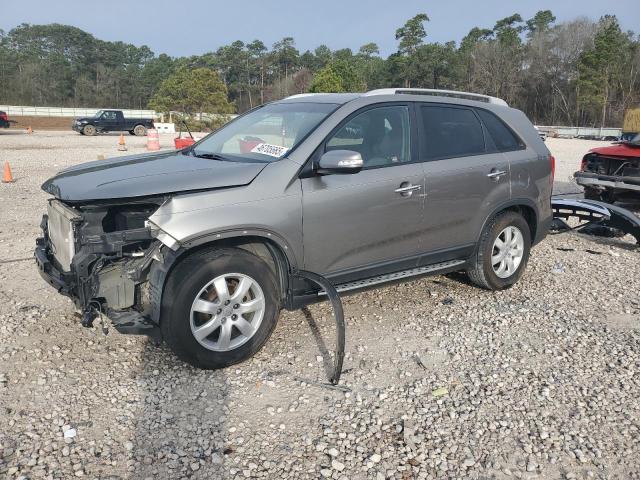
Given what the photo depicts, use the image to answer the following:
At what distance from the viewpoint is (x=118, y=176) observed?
3703 millimetres

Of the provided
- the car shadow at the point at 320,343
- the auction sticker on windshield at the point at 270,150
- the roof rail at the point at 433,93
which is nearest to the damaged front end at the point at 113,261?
the auction sticker on windshield at the point at 270,150

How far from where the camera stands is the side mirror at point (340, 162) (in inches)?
147

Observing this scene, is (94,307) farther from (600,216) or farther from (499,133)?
(600,216)

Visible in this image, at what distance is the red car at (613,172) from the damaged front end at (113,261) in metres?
8.51

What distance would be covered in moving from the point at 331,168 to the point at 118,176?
1.48 m

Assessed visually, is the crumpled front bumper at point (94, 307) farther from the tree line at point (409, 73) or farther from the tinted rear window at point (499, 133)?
the tree line at point (409, 73)

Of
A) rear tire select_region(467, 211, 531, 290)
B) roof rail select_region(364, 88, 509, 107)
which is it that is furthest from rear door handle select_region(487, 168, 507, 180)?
roof rail select_region(364, 88, 509, 107)

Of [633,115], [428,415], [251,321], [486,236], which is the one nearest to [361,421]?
[428,415]

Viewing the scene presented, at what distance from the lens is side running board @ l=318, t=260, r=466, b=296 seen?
4.21 meters

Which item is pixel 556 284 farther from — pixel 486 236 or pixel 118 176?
pixel 118 176

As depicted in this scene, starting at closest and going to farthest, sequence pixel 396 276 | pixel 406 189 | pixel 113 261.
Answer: pixel 113 261
pixel 406 189
pixel 396 276

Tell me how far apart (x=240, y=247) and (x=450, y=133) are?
2272 mm

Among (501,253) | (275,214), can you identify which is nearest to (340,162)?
(275,214)

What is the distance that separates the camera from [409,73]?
232 ft
